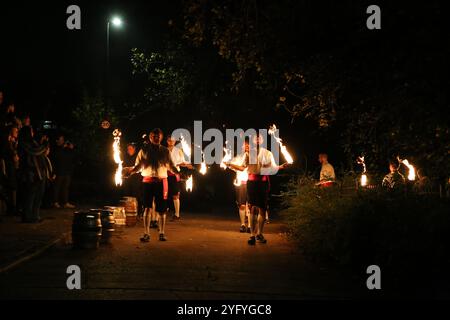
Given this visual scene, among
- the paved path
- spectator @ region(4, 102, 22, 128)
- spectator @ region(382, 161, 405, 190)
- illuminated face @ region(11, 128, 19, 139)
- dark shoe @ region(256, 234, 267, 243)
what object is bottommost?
the paved path

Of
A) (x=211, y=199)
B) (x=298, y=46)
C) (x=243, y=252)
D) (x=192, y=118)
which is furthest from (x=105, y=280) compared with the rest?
(x=192, y=118)

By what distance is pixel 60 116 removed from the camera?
39.7 m

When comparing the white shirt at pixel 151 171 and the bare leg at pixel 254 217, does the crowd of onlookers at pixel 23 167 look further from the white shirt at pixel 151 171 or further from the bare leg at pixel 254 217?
the bare leg at pixel 254 217

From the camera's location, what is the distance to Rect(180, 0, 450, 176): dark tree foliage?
9859mm

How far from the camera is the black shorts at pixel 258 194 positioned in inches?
510

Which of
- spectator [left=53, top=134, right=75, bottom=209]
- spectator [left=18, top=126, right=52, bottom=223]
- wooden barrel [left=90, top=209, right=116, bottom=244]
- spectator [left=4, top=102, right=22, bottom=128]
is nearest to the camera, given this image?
wooden barrel [left=90, top=209, right=116, bottom=244]

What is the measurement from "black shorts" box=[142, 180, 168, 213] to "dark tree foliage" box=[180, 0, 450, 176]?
8.92ft

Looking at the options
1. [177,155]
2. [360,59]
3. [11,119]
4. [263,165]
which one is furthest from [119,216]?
[360,59]

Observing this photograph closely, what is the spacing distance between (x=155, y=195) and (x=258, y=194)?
2.07 metres

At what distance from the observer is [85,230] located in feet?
37.2

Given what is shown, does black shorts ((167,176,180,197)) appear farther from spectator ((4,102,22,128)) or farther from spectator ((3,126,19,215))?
spectator ((4,102,22,128))

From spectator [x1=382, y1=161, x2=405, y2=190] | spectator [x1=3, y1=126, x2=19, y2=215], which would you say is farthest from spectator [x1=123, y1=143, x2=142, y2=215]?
spectator [x1=382, y1=161, x2=405, y2=190]

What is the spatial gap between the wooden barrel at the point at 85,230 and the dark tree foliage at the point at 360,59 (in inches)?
158
